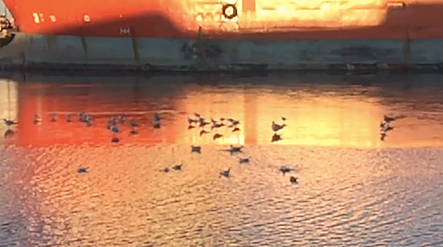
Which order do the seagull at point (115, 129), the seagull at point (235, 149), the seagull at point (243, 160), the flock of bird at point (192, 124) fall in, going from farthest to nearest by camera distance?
the seagull at point (115, 129) → the flock of bird at point (192, 124) → the seagull at point (235, 149) → the seagull at point (243, 160)

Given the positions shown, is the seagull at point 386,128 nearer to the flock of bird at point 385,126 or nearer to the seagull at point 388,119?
the flock of bird at point 385,126

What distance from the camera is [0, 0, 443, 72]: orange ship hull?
94.7 ft

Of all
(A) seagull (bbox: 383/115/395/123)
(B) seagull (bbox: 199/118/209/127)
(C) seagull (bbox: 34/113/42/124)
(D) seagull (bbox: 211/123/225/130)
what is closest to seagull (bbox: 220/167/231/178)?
(D) seagull (bbox: 211/123/225/130)

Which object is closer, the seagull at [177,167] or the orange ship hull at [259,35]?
the seagull at [177,167]

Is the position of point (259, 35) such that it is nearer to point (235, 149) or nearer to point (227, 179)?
point (235, 149)

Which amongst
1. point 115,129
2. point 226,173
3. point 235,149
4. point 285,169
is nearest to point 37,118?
point 115,129

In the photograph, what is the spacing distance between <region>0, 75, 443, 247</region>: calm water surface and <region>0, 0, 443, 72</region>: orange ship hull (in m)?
9.67

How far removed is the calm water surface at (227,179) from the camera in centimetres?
823

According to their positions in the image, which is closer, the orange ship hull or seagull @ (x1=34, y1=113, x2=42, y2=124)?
seagull @ (x1=34, y1=113, x2=42, y2=124)

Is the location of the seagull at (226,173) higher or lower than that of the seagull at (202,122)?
lower

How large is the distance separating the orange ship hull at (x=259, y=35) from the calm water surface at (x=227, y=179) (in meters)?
9.67

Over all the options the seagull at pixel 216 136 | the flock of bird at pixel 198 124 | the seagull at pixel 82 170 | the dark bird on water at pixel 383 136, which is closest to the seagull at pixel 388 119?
the flock of bird at pixel 198 124

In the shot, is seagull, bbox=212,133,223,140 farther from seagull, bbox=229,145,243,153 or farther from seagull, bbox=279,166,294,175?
seagull, bbox=279,166,294,175

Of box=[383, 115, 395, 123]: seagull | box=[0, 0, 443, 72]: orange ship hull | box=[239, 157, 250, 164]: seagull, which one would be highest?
box=[0, 0, 443, 72]: orange ship hull
